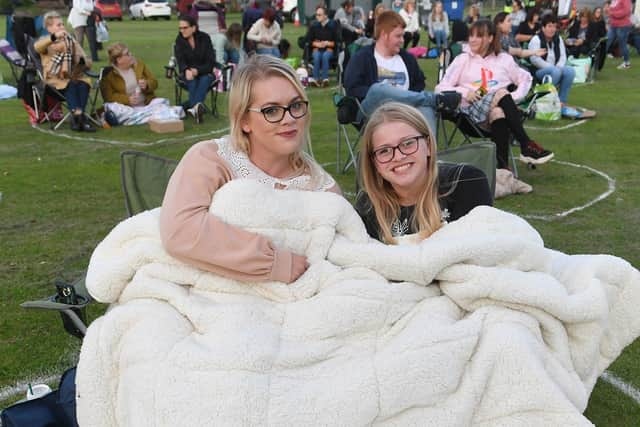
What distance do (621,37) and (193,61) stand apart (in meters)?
11.3

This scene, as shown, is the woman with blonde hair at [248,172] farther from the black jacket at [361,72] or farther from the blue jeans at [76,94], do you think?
the blue jeans at [76,94]

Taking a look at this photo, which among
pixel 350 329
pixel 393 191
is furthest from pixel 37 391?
pixel 393 191

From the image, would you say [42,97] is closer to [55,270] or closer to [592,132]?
[55,270]

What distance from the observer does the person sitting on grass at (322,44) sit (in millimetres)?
13641

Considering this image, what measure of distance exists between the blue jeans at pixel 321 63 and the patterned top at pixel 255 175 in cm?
1123

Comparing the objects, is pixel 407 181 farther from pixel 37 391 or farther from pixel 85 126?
pixel 85 126

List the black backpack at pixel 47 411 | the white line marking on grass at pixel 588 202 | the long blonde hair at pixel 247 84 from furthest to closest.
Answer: the white line marking on grass at pixel 588 202 < the long blonde hair at pixel 247 84 < the black backpack at pixel 47 411

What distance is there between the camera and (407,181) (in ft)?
8.80

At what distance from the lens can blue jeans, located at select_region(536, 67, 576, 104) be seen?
1030 centimetres

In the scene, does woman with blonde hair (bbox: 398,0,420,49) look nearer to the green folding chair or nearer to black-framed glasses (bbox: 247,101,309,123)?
the green folding chair

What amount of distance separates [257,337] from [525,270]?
95cm

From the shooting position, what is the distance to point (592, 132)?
8539 mm

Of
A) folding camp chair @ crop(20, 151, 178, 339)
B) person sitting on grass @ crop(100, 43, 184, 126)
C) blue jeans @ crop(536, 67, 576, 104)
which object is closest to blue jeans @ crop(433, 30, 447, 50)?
blue jeans @ crop(536, 67, 576, 104)

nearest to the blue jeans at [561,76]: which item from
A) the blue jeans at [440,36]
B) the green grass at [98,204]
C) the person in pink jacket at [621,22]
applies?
the green grass at [98,204]
